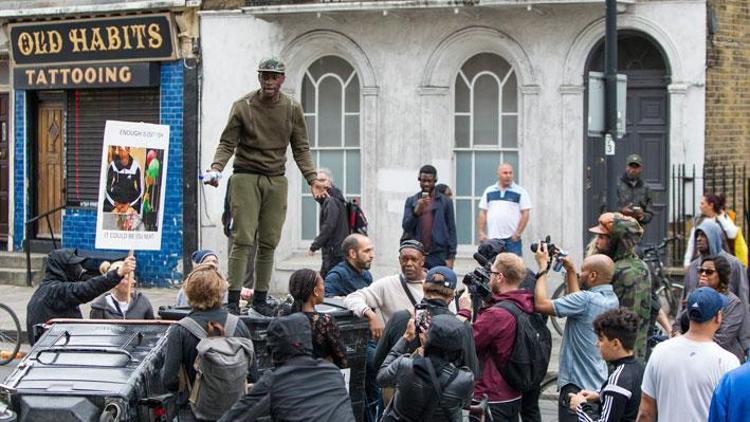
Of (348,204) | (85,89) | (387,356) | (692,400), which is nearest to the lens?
(692,400)

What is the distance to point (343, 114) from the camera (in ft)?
65.2

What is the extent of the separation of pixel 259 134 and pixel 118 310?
1.91m

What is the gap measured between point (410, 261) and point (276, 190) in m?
1.40

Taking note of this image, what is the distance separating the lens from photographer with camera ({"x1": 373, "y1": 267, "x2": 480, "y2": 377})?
8148mm

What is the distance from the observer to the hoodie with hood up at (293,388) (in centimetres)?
704

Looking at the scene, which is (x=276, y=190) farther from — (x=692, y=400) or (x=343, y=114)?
(x=343, y=114)

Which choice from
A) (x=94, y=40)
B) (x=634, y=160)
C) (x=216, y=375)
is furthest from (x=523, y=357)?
(x=94, y=40)

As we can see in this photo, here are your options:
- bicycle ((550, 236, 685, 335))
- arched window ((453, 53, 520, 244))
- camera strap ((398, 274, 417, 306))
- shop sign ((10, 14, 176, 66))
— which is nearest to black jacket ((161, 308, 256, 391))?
camera strap ((398, 274, 417, 306))

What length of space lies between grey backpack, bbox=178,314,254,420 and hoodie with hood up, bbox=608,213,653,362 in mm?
3223

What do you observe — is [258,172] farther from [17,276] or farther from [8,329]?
[17,276]

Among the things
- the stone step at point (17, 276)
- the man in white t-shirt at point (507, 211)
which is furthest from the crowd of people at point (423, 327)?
the stone step at point (17, 276)

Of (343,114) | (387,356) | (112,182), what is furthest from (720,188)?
(387,356)

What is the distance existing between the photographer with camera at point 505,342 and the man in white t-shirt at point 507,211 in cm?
747

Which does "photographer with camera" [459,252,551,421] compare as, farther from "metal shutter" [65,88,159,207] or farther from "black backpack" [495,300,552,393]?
"metal shutter" [65,88,159,207]
